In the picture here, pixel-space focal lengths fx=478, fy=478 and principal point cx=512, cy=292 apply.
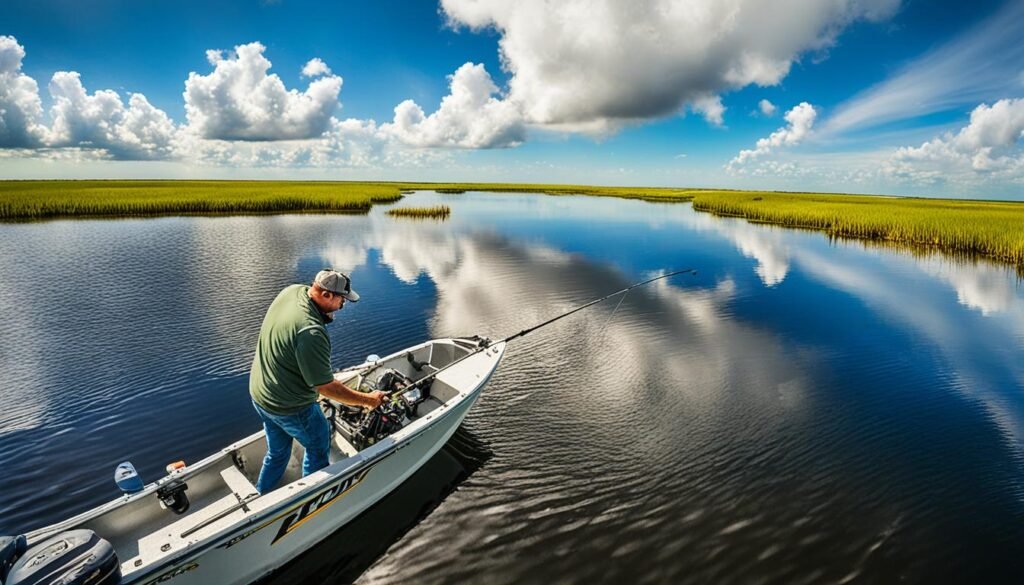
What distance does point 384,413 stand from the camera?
256 inches

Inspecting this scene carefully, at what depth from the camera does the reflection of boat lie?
4023mm

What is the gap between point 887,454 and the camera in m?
7.76

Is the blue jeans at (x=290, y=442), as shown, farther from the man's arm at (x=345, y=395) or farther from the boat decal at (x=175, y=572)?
the boat decal at (x=175, y=572)

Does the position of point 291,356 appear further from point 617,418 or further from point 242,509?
point 617,418

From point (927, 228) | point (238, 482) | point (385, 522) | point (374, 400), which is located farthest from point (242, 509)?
point (927, 228)

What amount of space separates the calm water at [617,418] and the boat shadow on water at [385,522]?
0.10ft

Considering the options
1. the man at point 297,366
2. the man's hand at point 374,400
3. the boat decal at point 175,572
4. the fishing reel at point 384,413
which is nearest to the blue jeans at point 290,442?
the man at point 297,366

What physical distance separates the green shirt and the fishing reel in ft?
3.31

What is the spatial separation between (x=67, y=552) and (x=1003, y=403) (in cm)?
1472

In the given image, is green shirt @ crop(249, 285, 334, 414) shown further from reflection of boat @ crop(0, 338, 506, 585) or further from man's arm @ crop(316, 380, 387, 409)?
reflection of boat @ crop(0, 338, 506, 585)

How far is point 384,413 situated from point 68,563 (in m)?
3.31

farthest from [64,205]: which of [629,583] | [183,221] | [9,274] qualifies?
[629,583]

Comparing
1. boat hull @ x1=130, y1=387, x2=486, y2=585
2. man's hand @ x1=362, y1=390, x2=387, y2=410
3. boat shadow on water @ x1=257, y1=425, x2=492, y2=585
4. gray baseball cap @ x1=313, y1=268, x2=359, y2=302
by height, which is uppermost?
gray baseball cap @ x1=313, y1=268, x2=359, y2=302

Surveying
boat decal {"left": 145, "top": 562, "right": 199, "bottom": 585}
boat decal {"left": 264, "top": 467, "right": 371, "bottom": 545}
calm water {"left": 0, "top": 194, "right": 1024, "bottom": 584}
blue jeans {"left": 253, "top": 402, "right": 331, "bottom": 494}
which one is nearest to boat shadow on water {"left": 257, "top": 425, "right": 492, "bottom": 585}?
calm water {"left": 0, "top": 194, "right": 1024, "bottom": 584}
